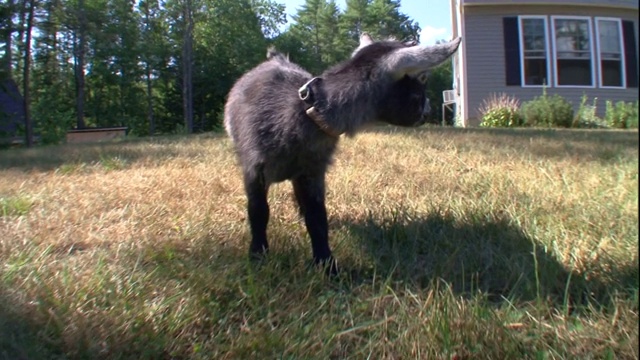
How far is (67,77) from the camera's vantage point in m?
14.8

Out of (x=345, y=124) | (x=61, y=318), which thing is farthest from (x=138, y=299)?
(x=345, y=124)

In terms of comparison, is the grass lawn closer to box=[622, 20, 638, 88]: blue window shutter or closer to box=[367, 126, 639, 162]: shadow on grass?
box=[367, 126, 639, 162]: shadow on grass

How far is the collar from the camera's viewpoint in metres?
3.21

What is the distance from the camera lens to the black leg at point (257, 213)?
3.46m

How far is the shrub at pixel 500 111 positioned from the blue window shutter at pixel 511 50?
0.29 meters

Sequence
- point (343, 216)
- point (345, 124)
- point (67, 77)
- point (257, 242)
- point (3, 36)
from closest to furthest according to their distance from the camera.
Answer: point (345, 124), point (257, 242), point (343, 216), point (3, 36), point (67, 77)

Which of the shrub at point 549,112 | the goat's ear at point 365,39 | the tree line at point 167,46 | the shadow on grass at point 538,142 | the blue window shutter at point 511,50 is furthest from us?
the blue window shutter at point 511,50

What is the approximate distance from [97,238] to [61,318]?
106cm

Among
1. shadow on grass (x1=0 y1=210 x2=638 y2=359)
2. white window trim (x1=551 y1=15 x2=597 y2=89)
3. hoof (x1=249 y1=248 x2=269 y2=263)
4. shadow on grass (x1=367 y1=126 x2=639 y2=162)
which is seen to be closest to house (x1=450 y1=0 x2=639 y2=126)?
white window trim (x1=551 y1=15 x2=597 y2=89)

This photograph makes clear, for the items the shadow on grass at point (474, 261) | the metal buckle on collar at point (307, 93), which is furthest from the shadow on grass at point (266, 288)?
the metal buckle on collar at point (307, 93)

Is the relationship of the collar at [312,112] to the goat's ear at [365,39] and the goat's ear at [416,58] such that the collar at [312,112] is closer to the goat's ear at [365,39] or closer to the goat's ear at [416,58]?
the goat's ear at [416,58]

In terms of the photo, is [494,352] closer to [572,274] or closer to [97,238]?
[572,274]

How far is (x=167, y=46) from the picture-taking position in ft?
22.5

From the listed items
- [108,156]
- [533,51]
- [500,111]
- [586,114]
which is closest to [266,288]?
[586,114]
